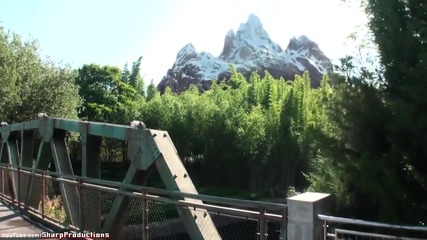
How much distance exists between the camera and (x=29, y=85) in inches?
869

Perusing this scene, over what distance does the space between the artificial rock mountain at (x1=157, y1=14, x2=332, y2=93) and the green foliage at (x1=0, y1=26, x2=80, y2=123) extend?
40067 mm

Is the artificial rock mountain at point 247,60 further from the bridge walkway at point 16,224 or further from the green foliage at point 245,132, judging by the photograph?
the bridge walkway at point 16,224

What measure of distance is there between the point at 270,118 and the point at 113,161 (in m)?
16.8

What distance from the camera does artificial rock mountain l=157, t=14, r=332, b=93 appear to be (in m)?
65.6

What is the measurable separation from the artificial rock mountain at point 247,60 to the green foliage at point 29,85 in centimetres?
4007

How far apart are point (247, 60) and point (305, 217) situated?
69.2m

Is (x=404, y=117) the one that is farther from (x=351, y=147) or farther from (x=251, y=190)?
(x=251, y=190)

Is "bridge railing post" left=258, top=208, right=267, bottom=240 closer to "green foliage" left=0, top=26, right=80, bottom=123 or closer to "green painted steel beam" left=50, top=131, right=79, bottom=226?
"green painted steel beam" left=50, top=131, right=79, bottom=226

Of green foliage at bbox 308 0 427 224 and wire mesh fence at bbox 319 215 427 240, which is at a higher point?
green foliage at bbox 308 0 427 224

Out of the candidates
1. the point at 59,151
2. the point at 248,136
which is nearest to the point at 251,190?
the point at 248,136

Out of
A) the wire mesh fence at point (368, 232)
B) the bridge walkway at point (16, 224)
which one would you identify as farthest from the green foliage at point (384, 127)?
the bridge walkway at point (16, 224)

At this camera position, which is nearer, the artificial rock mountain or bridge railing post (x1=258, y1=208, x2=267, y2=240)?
bridge railing post (x1=258, y1=208, x2=267, y2=240)

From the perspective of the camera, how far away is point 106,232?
742 cm

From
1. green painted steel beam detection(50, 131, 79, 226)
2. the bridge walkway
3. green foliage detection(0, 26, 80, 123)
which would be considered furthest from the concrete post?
green foliage detection(0, 26, 80, 123)
